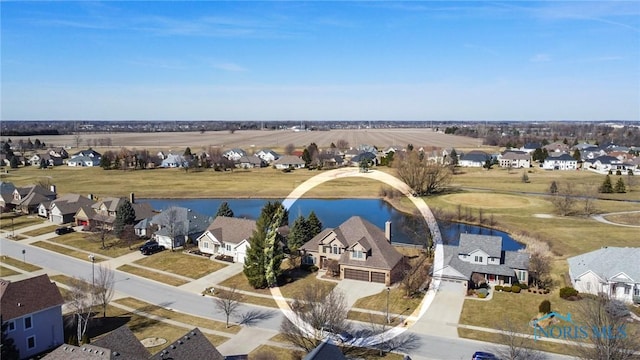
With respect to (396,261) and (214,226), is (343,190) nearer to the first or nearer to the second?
(214,226)

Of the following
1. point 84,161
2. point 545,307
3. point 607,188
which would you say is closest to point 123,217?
point 545,307

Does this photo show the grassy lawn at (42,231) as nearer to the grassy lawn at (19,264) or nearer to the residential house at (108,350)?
the grassy lawn at (19,264)

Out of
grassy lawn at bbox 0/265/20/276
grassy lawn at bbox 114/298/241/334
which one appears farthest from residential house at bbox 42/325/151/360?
grassy lawn at bbox 0/265/20/276

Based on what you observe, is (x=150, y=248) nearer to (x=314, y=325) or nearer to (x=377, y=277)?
(x=377, y=277)

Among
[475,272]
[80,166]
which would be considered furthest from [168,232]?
[80,166]

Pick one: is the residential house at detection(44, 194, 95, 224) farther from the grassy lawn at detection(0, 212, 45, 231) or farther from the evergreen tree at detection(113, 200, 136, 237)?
the evergreen tree at detection(113, 200, 136, 237)

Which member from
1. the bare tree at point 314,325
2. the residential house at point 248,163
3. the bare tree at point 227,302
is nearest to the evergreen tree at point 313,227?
the bare tree at point 227,302
